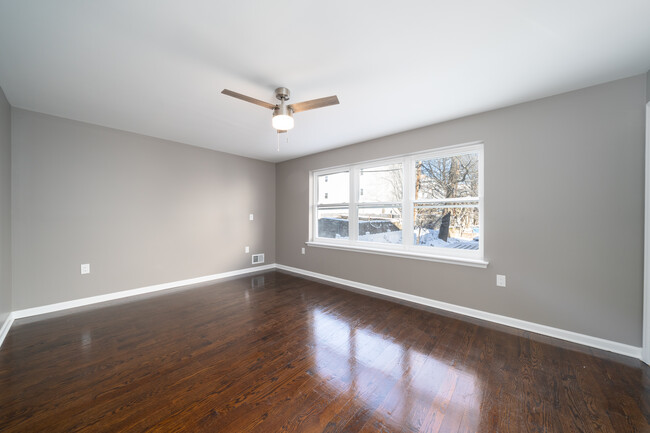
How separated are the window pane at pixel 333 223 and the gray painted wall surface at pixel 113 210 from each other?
5.26 feet

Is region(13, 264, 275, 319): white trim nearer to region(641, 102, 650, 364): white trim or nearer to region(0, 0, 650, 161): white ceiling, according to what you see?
region(0, 0, 650, 161): white ceiling

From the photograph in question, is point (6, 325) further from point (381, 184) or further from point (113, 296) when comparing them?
point (381, 184)

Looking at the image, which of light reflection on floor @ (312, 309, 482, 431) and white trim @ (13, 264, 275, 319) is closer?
light reflection on floor @ (312, 309, 482, 431)

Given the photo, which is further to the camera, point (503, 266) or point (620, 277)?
point (503, 266)

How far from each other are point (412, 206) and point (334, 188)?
5.32 ft

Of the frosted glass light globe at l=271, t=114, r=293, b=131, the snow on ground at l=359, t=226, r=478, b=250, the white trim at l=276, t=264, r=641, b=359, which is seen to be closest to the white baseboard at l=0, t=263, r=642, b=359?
the white trim at l=276, t=264, r=641, b=359

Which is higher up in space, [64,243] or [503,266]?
[64,243]

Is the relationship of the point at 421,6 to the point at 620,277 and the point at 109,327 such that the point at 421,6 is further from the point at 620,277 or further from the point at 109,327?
the point at 109,327

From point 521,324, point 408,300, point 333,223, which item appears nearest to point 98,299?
point 333,223

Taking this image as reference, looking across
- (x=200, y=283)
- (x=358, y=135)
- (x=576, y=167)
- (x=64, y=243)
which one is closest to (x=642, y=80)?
(x=576, y=167)

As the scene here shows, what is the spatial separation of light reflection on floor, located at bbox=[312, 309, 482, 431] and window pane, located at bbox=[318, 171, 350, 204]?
2.61 m

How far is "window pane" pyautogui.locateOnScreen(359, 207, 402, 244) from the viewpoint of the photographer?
3762 millimetres

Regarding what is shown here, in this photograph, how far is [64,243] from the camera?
10.2ft

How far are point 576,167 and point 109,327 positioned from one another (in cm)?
508
